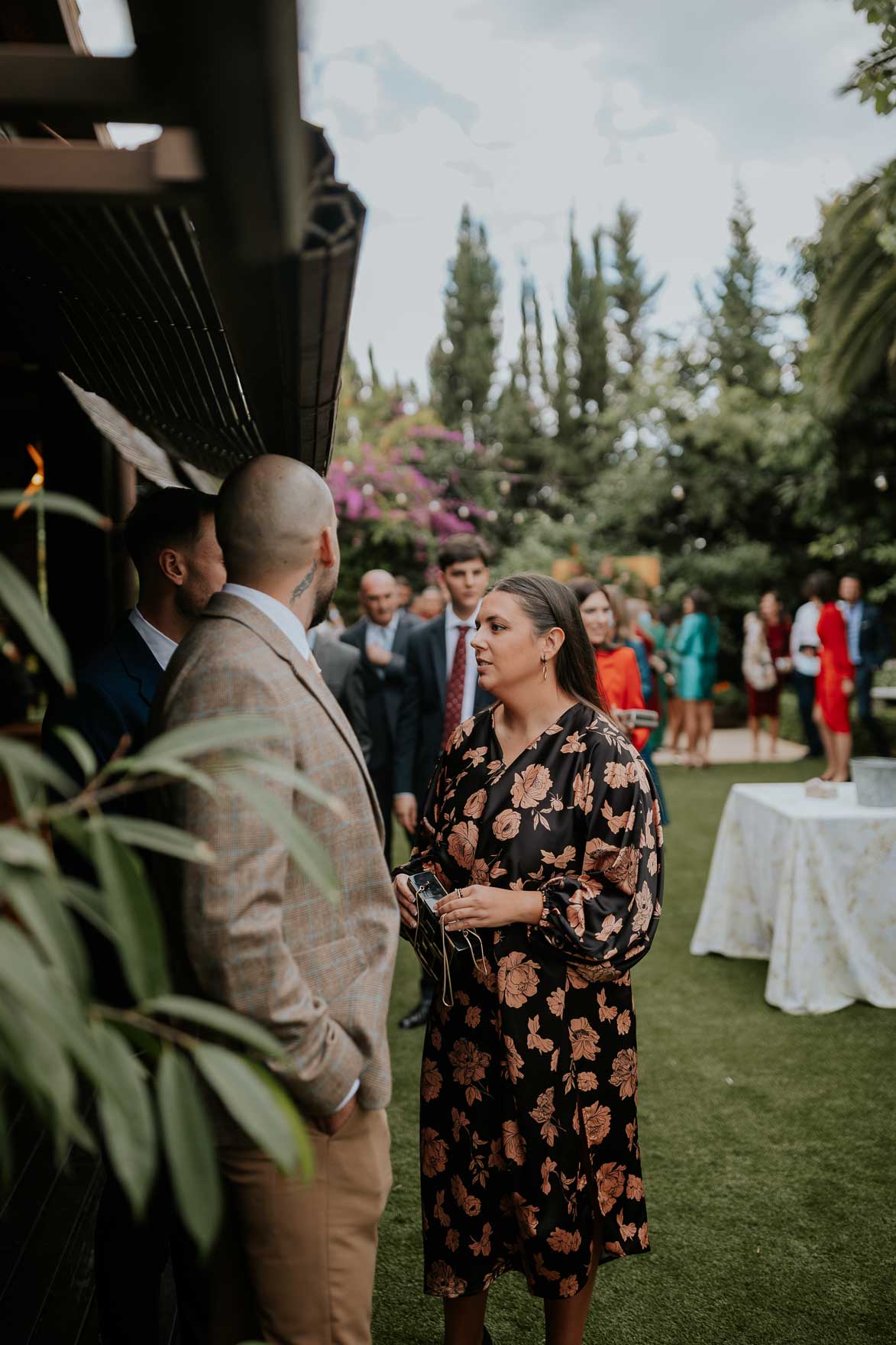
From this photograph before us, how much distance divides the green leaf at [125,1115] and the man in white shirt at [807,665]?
38.4 feet

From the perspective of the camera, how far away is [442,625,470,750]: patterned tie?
4.76 meters

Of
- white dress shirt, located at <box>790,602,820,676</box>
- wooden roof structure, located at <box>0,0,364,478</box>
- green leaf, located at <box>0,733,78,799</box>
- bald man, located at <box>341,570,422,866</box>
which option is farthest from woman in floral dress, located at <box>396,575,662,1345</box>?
white dress shirt, located at <box>790,602,820,676</box>

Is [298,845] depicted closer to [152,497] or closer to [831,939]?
[152,497]

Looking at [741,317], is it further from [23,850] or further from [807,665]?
[23,850]

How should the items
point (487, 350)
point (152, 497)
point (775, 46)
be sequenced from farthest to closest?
point (487, 350), point (775, 46), point (152, 497)

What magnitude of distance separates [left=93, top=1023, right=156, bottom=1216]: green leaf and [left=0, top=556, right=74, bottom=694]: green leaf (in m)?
0.28

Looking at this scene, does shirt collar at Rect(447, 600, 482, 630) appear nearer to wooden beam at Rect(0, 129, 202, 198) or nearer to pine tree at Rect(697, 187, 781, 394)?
wooden beam at Rect(0, 129, 202, 198)

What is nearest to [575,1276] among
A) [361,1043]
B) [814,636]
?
[361,1043]

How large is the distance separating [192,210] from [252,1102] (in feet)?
3.00

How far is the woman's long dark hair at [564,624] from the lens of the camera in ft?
8.36

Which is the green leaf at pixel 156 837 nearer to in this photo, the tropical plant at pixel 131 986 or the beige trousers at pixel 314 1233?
the tropical plant at pixel 131 986

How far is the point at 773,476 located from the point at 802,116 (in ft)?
20.7

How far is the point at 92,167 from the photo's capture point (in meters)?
1.10

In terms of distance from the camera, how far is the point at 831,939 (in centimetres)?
499
